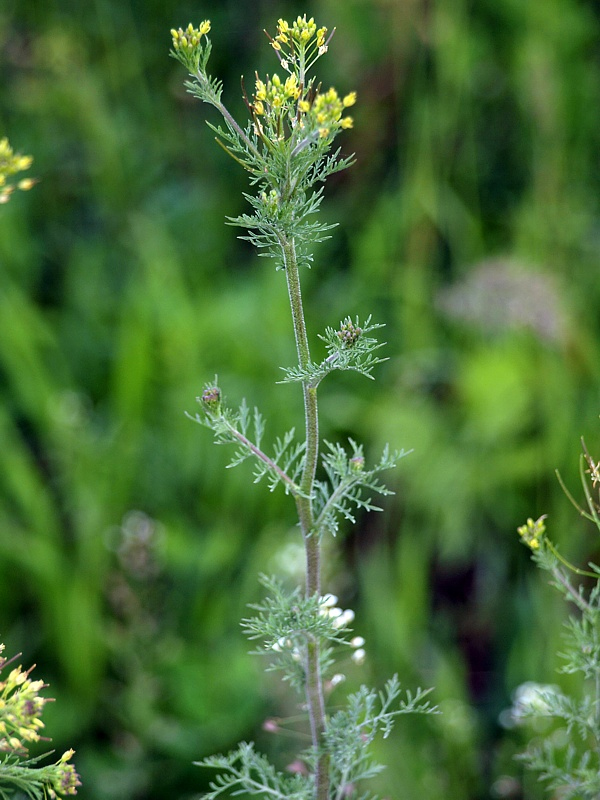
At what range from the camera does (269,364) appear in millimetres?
2305

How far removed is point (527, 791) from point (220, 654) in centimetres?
69

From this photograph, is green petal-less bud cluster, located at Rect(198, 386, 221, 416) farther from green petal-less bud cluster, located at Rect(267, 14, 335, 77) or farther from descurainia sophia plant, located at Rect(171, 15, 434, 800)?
green petal-less bud cluster, located at Rect(267, 14, 335, 77)

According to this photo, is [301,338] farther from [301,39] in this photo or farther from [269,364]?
[269,364]

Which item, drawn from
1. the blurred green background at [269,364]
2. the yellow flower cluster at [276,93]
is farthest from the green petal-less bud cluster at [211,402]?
the blurred green background at [269,364]

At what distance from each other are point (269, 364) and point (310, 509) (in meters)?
1.57

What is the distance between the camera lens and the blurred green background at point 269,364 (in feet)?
6.06

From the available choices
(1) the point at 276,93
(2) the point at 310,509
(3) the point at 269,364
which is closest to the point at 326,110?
(1) the point at 276,93

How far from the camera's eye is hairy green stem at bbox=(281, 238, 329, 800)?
68 cm

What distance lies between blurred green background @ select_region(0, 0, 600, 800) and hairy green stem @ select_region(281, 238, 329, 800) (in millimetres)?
631

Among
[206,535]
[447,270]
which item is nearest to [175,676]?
[206,535]

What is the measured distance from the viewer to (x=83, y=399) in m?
2.41

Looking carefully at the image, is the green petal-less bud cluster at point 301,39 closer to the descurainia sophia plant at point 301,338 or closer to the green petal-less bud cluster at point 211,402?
the descurainia sophia plant at point 301,338

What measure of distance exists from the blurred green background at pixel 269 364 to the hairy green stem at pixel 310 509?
0.63m

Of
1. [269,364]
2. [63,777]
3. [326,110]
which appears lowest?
[63,777]
